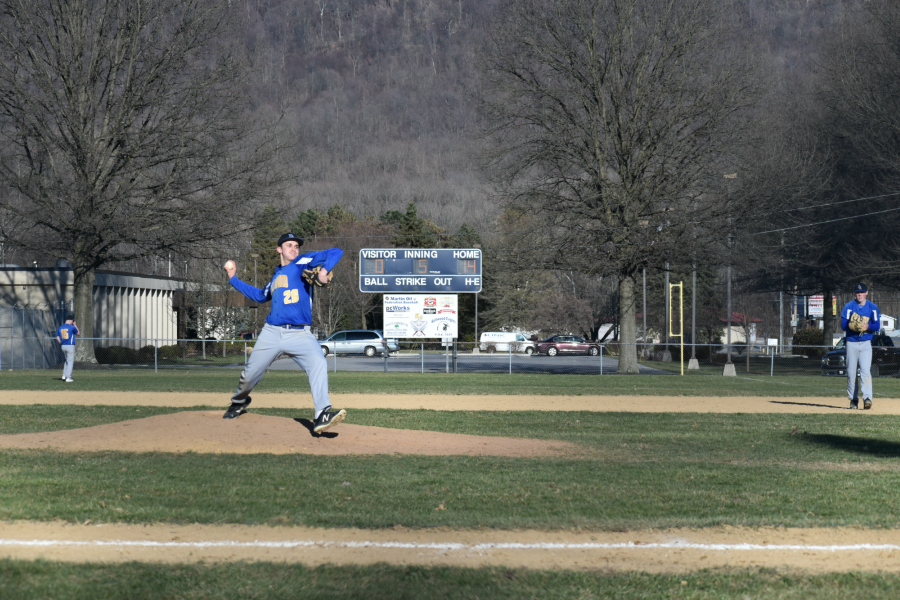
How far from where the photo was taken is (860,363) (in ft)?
51.6

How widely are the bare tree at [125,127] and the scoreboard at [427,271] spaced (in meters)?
5.68

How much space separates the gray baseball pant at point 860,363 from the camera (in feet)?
50.9

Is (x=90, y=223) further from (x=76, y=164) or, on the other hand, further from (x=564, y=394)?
(x=564, y=394)

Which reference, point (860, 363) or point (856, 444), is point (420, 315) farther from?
point (856, 444)

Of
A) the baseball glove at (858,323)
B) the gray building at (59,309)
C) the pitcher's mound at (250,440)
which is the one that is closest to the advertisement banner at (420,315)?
the gray building at (59,309)

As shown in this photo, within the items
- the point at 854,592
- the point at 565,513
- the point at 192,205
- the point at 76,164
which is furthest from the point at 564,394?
the point at 76,164

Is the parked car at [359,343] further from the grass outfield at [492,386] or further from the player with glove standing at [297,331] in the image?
the player with glove standing at [297,331]

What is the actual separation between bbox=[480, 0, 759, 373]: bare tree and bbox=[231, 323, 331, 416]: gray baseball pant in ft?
80.8

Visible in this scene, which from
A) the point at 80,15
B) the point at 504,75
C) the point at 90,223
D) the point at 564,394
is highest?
the point at 80,15

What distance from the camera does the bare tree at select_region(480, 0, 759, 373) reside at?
33.1m

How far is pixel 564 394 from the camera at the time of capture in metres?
21.1

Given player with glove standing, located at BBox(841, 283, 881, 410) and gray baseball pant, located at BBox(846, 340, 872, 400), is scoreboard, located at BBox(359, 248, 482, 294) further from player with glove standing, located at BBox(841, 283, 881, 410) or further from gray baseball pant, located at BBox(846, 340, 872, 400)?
player with glove standing, located at BBox(841, 283, 881, 410)

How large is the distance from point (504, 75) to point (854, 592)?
31.4m

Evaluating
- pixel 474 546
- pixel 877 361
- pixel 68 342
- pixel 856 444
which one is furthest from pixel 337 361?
pixel 474 546
